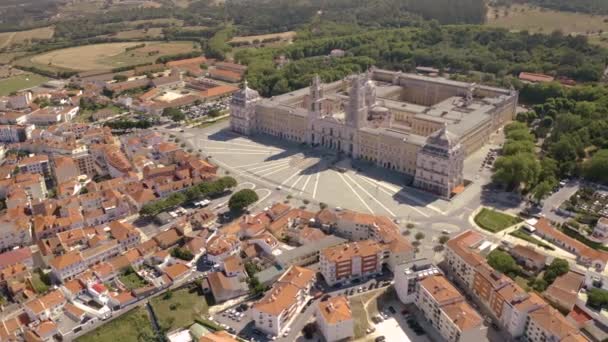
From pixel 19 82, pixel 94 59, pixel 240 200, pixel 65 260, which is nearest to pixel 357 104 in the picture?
pixel 240 200

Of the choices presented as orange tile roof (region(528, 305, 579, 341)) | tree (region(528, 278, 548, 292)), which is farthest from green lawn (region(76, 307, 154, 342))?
tree (region(528, 278, 548, 292))

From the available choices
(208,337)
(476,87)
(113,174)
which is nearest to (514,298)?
(208,337)

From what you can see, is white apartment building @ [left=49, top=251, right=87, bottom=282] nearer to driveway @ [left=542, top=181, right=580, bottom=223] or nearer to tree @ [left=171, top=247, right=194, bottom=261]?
tree @ [left=171, top=247, right=194, bottom=261]

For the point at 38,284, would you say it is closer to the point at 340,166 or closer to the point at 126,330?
the point at 126,330

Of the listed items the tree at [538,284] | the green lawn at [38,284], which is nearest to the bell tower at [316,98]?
the tree at [538,284]

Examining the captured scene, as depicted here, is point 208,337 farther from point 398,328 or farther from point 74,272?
point 74,272

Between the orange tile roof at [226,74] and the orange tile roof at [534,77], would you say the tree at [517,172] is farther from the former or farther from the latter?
the orange tile roof at [226,74]
